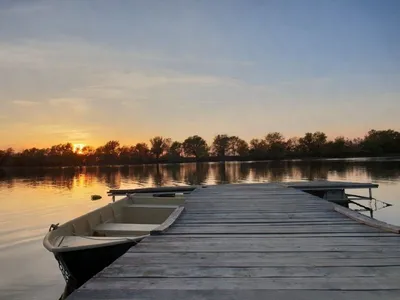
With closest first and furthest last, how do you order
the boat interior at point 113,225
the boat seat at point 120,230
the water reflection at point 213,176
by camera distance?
the boat interior at point 113,225, the boat seat at point 120,230, the water reflection at point 213,176

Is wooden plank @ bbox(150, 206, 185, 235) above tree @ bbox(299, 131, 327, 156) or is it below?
below

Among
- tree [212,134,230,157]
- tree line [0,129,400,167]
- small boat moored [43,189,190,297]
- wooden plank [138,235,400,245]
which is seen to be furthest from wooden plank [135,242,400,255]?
tree [212,134,230,157]

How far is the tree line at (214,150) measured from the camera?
293 feet

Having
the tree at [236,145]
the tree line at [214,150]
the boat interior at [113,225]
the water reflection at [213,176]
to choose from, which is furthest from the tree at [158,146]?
the boat interior at [113,225]

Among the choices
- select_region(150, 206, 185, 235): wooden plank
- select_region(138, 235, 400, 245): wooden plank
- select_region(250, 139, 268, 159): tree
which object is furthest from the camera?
select_region(250, 139, 268, 159): tree

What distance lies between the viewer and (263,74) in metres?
22.9

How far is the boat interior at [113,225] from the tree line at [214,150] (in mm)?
81538

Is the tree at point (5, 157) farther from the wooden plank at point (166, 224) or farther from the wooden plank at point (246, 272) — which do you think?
the wooden plank at point (246, 272)

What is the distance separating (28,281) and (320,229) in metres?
5.66

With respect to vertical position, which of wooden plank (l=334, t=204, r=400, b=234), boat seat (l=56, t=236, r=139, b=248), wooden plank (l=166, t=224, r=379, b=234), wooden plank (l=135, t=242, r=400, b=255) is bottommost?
boat seat (l=56, t=236, r=139, b=248)

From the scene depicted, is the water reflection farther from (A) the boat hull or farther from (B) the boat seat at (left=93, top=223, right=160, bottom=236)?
(A) the boat hull

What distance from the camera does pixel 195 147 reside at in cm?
10538

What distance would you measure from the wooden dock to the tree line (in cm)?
8679

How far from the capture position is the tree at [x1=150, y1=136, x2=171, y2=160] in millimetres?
101375
